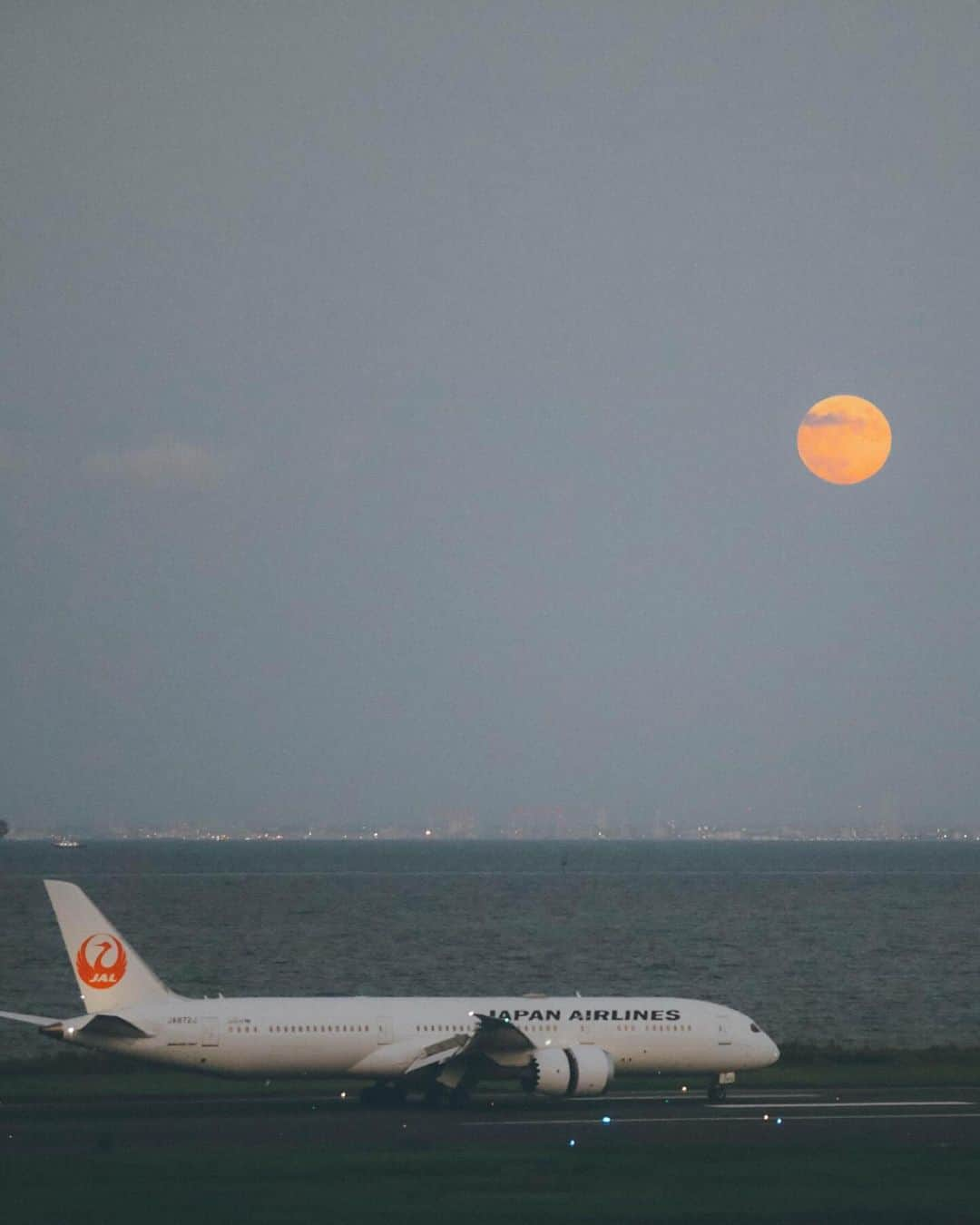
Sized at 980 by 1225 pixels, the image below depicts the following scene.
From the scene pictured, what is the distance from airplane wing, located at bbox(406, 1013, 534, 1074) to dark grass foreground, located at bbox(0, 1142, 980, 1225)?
945 centimetres

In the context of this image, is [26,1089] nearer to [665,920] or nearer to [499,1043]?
[499,1043]

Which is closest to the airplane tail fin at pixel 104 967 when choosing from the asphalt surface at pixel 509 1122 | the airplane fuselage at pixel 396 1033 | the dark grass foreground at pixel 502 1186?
the airplane fuselage at pixel 396 1033

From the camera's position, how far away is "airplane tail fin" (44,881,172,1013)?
2126 inches

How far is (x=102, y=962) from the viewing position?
54344 mm

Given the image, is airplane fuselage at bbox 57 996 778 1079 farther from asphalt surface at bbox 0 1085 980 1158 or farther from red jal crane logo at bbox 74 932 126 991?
red jal crane logo at bbox 74 932 126 991

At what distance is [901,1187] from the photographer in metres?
39.0

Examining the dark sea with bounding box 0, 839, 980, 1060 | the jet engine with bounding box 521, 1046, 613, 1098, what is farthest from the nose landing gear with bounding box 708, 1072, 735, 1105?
the dark sea with bounding box 0, 839, 980, 1060

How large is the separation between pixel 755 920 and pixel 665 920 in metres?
9.83

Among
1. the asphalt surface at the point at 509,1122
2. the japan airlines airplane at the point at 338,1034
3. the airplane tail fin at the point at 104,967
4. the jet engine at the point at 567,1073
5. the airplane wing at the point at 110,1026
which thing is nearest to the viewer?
the asphalt surface at the point at 509,1122

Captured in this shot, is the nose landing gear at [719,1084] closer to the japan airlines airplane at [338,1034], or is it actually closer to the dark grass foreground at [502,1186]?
the japan airlines airplane at [338,1034]

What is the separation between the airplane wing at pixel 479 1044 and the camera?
2119 inches

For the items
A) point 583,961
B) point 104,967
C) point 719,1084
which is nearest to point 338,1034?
point 104,967

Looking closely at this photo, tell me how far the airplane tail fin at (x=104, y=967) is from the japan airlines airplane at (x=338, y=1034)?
0.09 feet

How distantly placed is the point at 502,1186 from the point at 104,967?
62.7 feet
